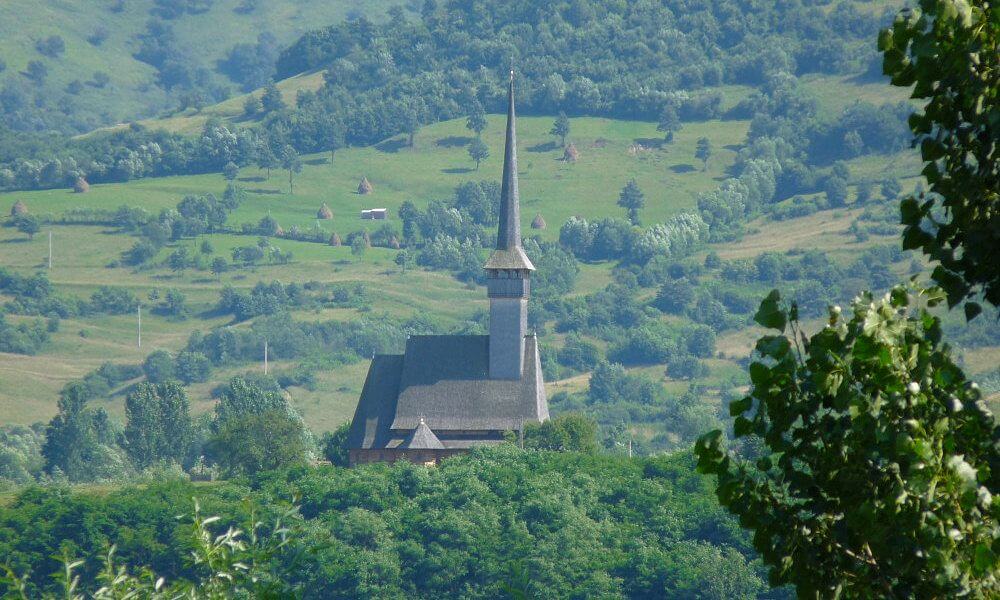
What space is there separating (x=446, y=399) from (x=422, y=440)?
8.51 ft

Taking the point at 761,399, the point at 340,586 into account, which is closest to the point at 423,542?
the point at 340,586

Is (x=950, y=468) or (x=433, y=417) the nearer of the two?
(x=950, y=468)

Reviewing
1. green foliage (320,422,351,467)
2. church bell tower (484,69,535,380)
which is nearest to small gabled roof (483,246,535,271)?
church bell tower (484,69,535,380)

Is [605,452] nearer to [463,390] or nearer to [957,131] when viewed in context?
[463,390]

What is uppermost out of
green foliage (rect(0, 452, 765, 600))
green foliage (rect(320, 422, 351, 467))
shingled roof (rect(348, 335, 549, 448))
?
shingled roof (rect(348, 335, 549, 448))

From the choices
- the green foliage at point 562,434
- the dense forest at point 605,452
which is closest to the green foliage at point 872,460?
the dense forest at point 605,452

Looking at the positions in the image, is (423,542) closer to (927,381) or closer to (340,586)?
(340,586)

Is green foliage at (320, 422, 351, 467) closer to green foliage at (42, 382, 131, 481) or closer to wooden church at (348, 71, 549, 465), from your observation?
wooden church at (348, 71, 549, 465)

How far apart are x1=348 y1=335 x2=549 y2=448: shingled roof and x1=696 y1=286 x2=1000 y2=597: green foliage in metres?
89.7

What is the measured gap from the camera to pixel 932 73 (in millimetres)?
12797

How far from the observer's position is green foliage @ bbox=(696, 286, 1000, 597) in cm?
1221

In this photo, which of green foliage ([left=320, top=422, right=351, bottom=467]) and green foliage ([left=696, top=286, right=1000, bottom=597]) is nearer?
green foliage ([left=696, top=286, right=1000, bottom=597])

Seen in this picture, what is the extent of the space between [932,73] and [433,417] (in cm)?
9157

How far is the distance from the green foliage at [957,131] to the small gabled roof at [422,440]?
9083 centimetres
